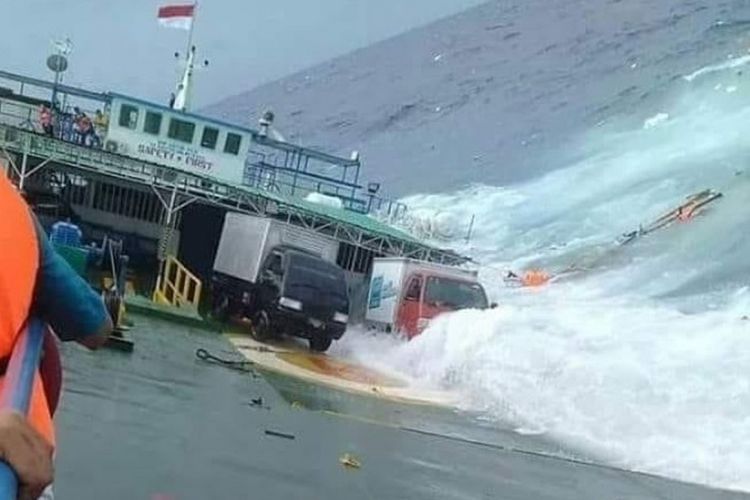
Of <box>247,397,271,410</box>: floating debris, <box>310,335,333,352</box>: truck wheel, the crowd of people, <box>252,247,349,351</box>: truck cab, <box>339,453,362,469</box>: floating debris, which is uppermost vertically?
the crowd of people

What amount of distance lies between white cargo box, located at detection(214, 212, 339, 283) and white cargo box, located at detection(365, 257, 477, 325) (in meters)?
1.13

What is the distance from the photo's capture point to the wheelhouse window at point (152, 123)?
3178cm

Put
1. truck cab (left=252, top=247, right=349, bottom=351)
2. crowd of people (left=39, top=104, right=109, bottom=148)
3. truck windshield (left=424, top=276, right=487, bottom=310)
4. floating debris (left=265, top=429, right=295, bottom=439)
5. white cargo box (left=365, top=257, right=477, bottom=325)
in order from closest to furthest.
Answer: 1. floating debris (left=265, top=429, right=295, bottom=439)
2. truck cab (left=252, top=247, right=349, bottom=351)
3. truck windshield (left=424, top=276, right=487, bottom=310)
4. white cargo box (left=365, top=257, right=477, bottom=325)
5. crowd of people (left=39, top=104, right=109, bottom=148)

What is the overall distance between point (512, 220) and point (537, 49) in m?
44.2

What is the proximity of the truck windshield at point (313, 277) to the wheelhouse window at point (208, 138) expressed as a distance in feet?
23.5

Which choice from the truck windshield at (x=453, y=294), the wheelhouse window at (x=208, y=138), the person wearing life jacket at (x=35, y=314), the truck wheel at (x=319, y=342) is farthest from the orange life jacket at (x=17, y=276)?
the wheelhouse window at (x=208, y=138)

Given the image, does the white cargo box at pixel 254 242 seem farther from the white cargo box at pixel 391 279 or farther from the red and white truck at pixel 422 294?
the red and white truck at pixel 422 294

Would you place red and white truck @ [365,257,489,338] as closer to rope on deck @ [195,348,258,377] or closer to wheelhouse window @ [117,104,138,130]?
rope on deck @ [195,348,258,377]

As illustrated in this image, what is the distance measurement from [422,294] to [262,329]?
3.47 m

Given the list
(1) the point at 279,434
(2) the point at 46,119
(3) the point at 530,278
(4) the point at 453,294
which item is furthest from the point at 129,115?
(1) the point at 279,434

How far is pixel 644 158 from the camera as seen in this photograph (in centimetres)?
4831

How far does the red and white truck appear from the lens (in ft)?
86.1

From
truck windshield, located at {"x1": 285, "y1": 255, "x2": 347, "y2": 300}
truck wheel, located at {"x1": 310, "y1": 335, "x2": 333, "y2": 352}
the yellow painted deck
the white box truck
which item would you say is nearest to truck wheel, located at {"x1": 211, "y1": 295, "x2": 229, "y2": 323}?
the white box truck

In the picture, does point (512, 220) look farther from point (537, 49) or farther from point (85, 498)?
point (537, 49)
